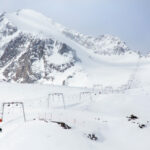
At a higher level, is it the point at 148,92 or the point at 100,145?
the point at 148,92

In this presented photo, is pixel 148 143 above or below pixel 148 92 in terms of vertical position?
below

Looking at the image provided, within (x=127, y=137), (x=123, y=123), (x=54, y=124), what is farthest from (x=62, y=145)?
(x=123, y=123)

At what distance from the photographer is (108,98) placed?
2881 inches

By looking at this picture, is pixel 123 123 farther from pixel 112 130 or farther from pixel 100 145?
pixel 100 145

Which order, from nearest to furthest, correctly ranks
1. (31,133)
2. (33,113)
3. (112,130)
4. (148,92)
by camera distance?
(31,133) < (112,130) < (33,113) < (148,92)

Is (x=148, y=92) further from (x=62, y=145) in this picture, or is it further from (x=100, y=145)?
(x=62, y=145)

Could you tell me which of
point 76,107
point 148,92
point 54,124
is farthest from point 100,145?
point 148,92

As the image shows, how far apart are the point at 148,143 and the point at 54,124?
1267 cm

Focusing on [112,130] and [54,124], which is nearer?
[54,124]

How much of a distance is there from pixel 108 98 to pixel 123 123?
22706 mm

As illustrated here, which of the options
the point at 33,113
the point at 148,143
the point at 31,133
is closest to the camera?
the point at 31,133

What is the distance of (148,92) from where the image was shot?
79.0m

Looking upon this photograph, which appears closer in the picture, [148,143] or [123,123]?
[148,143]

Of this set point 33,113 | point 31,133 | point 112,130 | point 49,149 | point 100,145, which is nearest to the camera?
point 49,149
